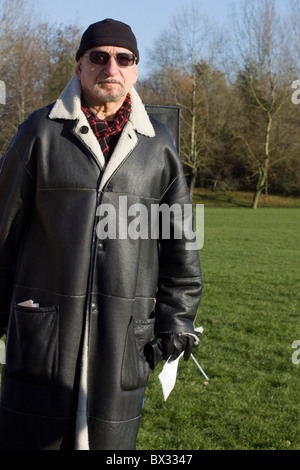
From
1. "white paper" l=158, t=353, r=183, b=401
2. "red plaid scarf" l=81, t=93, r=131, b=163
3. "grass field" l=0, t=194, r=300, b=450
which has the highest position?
"red plaid scarf" l=81, t=93, r=131, b=163

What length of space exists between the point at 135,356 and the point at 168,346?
0.21 m

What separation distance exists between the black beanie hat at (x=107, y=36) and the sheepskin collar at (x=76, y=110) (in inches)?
6.6

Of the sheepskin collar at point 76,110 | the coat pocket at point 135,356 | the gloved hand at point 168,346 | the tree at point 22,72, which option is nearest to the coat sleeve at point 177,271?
the gloved hand at point 168,346

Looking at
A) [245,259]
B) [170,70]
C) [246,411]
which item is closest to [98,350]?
[246,411]

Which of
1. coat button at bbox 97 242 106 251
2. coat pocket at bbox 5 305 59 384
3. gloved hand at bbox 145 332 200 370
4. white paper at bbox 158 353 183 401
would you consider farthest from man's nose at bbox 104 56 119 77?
white paper at bbox 158 353 183 401

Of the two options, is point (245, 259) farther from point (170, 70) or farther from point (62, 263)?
point (170, 70)

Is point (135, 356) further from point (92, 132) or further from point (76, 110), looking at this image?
point (76, 110)

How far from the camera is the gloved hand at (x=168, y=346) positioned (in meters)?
2.73

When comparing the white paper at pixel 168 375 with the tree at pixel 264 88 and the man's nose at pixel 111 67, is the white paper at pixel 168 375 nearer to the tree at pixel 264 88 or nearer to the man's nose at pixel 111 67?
the man's nose at pixel 111 67

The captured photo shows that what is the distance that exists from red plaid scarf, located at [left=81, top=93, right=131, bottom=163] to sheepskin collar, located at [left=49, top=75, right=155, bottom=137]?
44mm

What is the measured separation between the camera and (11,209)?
2.59 m

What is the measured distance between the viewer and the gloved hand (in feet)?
8.97

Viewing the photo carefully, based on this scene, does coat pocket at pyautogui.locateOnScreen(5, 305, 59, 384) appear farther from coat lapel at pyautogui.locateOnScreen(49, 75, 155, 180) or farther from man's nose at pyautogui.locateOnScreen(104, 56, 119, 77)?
man's nose at pyautogui.locateOnScreen(104, 56, 119, 77)

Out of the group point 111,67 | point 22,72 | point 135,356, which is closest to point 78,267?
point 135,356
